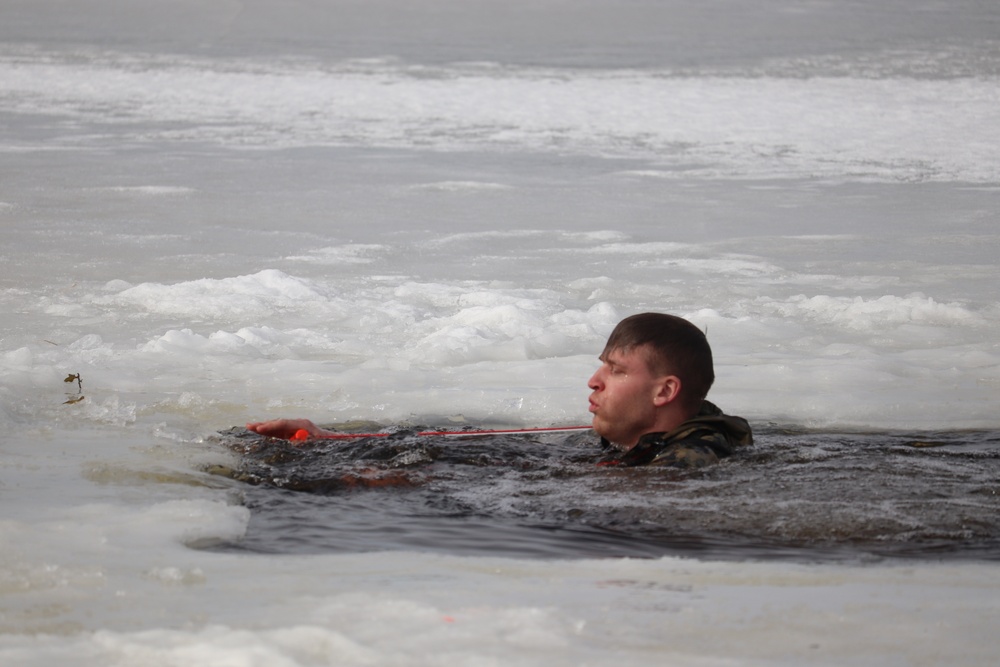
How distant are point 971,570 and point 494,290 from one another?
3.80m

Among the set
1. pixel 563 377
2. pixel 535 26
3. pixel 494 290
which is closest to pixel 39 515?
pixel 563 377

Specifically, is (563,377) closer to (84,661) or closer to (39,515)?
(39,515)

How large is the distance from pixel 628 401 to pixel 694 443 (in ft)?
0.84

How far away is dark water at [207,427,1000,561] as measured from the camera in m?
2.86

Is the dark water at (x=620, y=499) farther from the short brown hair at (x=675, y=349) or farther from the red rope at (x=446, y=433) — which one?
the short brown hair at (x=675, y=349)

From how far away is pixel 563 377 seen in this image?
4805 mm

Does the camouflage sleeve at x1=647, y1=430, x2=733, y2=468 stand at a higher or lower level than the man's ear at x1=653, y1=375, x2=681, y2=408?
lower

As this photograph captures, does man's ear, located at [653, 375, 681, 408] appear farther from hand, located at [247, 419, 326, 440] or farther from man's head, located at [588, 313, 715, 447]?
hand, located at [247, 419, 326, 440]

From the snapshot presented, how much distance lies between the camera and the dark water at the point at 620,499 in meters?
2.86

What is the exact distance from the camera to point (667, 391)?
3.85m

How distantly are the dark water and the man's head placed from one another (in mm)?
180

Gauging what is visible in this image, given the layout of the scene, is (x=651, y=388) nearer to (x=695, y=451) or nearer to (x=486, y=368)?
(x=695, y=451)

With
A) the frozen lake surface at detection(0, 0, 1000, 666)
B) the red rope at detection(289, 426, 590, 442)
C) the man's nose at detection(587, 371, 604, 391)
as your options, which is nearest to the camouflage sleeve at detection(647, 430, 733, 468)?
the frozen lake surface at detection(0, 0, 1000, 666)

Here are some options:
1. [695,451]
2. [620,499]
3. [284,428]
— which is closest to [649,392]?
[695,451]
